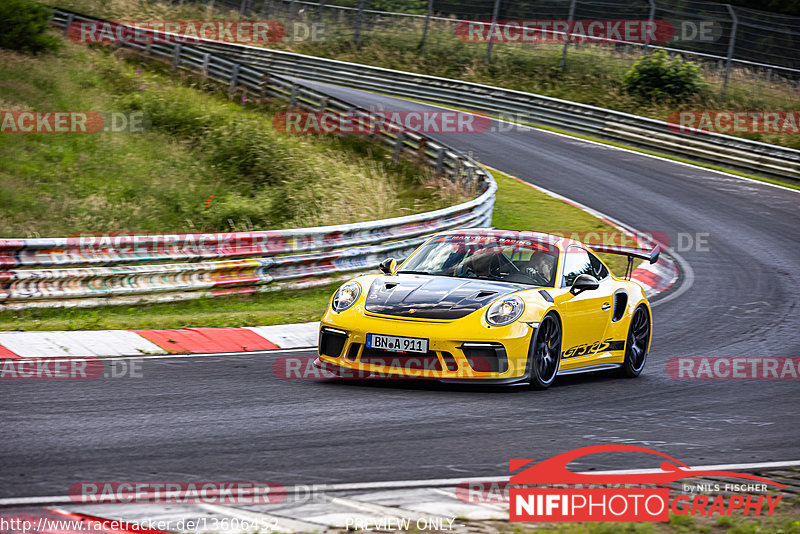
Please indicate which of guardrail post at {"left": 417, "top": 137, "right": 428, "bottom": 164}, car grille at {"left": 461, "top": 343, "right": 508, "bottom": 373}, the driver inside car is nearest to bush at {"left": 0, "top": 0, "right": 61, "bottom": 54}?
guardrail post at {"left": 417, "top": 137, "right": 428, "bottom": 164}

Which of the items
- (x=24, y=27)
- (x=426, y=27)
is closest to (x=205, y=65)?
(x=24, y=27)

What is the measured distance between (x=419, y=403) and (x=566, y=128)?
25.2 meters

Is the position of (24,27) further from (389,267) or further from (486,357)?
(486,357)

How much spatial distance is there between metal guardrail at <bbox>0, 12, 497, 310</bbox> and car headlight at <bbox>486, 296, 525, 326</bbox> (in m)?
5.19

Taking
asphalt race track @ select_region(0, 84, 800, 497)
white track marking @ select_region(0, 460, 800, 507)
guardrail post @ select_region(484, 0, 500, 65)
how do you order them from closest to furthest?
white track marking @ select_region(0, 460, 800, 507)
asphalt race track @ select_region(0, 84, 800, 497)
guardrail post @ select_region(484, 0, 500, 65)

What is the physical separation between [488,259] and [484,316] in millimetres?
1211

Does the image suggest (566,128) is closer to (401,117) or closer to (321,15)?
(401,117)

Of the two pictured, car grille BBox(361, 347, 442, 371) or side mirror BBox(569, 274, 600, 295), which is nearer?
car grille BBox(361, 347, 442, 371)

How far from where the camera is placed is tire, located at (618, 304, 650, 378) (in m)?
9.63

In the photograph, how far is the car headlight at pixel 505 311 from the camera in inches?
301

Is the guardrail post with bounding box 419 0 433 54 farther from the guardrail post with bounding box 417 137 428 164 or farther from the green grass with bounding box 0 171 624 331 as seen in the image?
the green grass with bounding box 0 171 624 331

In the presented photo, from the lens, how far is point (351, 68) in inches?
1471

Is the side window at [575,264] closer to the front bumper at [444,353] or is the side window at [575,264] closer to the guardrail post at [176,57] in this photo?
the front bumper at [444,353]

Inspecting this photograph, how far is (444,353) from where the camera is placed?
7531 mm
